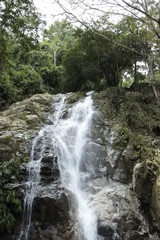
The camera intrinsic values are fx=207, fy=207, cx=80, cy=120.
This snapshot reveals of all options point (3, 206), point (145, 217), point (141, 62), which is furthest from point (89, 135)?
point (141, 62)

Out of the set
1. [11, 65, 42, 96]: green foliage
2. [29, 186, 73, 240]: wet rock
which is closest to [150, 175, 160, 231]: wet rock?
[29, 186, 73, 240]: wet rock

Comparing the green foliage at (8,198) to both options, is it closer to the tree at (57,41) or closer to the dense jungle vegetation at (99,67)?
the dense jungle vegetation at (99,67)

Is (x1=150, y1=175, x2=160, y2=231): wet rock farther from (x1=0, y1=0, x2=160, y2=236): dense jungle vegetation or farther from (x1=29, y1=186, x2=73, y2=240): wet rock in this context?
(x1=29, y1=186, x2=73, y2=240): wet rock

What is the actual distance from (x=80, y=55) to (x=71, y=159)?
8.03 meters

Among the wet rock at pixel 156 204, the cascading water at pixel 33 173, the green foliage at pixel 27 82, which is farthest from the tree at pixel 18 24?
the green foliage at pixel 27 82

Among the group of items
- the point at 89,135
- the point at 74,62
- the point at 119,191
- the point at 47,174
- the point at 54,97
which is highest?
the point at 74,62

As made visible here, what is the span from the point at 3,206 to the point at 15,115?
558 cm

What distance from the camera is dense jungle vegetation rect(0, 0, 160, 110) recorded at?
23.6 ft

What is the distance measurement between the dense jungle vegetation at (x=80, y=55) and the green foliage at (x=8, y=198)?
12.5 feet

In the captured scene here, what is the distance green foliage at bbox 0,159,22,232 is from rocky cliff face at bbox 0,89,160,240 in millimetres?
221

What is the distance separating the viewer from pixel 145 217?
20.8ft

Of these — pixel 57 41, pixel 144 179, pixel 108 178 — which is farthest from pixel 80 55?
pixel 57 41

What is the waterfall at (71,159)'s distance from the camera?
5805 mm

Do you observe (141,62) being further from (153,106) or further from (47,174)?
(47,174)
